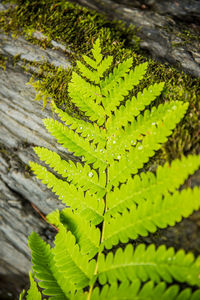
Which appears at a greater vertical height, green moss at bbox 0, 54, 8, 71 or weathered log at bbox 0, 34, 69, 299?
green moss at bbox 0, 54, 8, 71

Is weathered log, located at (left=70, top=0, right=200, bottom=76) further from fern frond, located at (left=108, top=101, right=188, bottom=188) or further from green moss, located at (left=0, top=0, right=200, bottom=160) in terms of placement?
fern frond, located at (left=108, top=101, right=188, bottom=188)

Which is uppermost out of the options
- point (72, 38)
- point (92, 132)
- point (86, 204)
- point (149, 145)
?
point (72, 38)

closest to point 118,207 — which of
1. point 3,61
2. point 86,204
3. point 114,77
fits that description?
point 86,204

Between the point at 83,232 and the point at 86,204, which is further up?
the point at 86,204

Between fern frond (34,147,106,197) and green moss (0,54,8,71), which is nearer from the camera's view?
fern frond (34,147,106,197)

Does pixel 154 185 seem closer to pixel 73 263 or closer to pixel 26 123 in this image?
pixel 73 263

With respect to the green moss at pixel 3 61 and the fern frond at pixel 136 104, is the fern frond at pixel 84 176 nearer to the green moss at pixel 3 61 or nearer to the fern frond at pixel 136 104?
the fern frond at pixel 136 104

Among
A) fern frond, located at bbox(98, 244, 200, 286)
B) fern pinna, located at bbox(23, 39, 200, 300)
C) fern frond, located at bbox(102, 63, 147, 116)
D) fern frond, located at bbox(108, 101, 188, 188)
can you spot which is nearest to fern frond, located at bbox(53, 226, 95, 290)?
fern pinna, located at bbox(23, 39, 200, 300)
